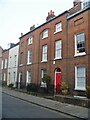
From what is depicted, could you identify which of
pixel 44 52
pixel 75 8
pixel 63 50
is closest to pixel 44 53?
pixel 44 52

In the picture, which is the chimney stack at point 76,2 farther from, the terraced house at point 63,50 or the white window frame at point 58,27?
the white window frame at point 58,27

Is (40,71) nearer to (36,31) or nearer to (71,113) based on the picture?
(36,31)

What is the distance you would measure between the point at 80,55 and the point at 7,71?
27143mm

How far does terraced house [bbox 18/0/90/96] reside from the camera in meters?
20.3

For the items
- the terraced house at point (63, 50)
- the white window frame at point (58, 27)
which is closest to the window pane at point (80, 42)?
the terraced house at point (63, 50)

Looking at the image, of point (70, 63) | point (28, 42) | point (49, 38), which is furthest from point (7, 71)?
point (70, 63)

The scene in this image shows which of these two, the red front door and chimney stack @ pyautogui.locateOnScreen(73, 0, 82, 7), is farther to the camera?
the red front door

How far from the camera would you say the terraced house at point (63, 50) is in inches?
800

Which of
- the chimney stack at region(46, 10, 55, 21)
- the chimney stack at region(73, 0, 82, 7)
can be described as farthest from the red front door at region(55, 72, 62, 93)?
the chimney stack at region(46, 10, 55, 21)

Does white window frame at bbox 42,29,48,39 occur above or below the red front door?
above

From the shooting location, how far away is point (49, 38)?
26.7 metres

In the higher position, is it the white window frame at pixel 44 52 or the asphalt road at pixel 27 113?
the white window frame at pixel 44 52

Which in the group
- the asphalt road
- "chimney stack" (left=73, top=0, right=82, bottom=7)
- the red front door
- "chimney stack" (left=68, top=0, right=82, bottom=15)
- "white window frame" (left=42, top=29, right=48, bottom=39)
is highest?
"chimney stack" (left=73, top=0, right=82, bottom=7)

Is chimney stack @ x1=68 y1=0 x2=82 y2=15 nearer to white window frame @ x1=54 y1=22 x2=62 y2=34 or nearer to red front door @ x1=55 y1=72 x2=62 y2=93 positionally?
white window frame @ x1=54 y1=22 x2=62 y2=34
